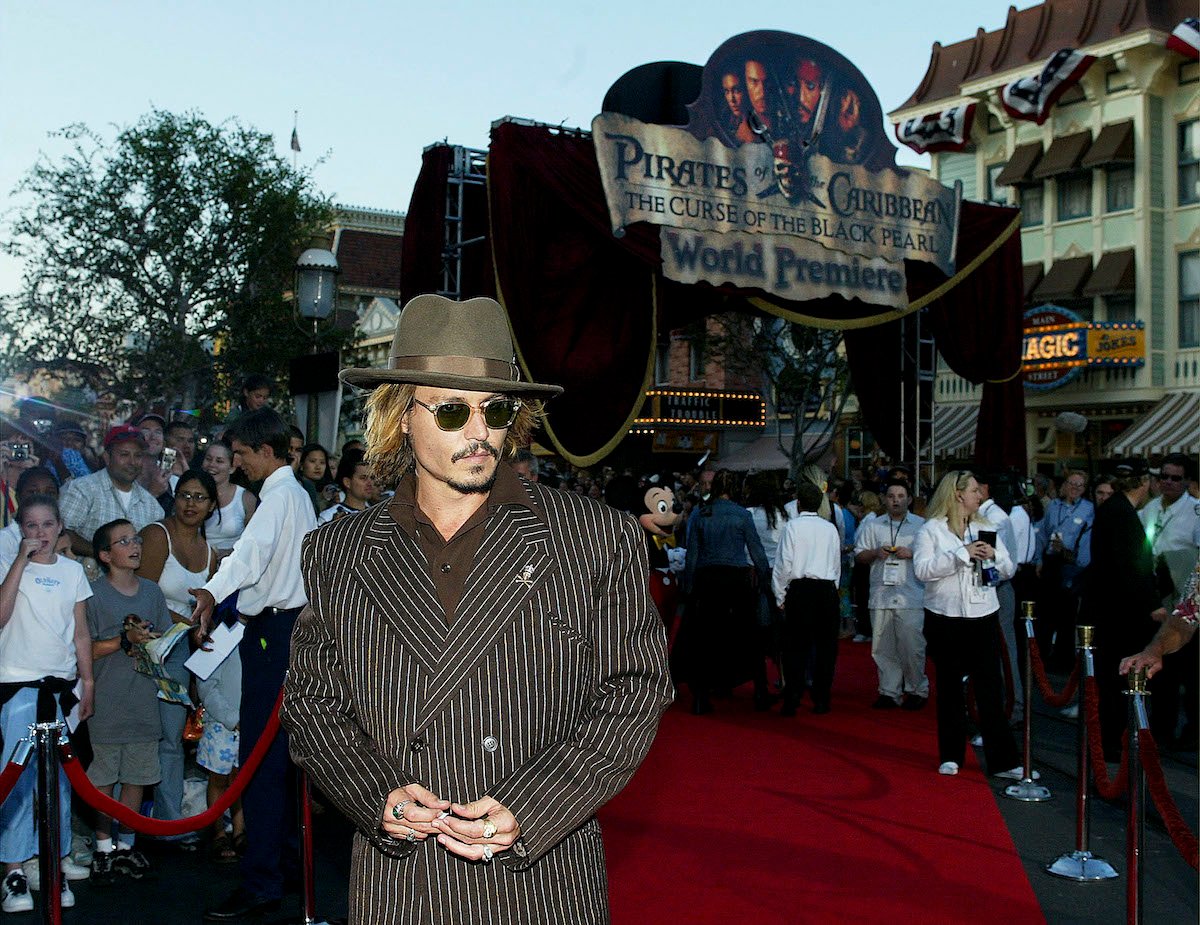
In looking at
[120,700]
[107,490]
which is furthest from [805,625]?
[120,700]

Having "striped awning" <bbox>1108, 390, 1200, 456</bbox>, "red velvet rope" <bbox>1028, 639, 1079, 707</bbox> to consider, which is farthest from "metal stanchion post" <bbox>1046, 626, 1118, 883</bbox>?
"striped awning" <bbox>1108, 390, 1200, 456</bbox>

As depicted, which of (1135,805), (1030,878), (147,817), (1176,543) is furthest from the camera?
(1176,543)

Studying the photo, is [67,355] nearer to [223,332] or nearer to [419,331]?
[223,332]

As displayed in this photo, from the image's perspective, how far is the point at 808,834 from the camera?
21.6 feet

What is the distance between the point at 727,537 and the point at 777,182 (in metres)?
4.63

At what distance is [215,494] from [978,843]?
438 cm

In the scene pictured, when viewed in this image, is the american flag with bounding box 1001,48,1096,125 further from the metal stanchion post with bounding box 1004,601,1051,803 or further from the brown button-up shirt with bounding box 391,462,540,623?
the brown button-up shirt with bounding box 391,462,540,623

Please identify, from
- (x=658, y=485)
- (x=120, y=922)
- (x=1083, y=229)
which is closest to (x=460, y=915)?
(x=120, y=922)

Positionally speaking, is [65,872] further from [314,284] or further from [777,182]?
[777,182]

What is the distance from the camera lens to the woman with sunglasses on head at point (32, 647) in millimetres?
5418

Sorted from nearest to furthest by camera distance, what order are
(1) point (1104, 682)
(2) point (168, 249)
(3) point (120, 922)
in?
(3) point (120, 922), (1) point (1104, 682), (2) point (168, 249)

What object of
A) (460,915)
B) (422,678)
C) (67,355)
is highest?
(67,355)

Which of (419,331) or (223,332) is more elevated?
(223,332)

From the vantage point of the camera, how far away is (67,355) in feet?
79.7
